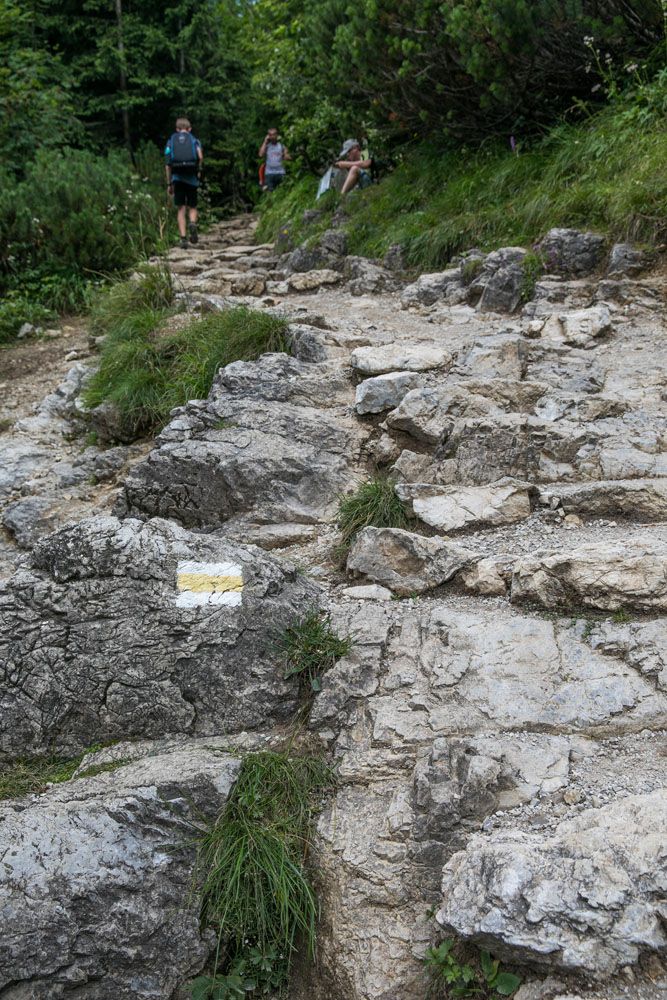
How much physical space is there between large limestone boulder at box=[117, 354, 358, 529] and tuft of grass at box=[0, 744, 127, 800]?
1933 mm

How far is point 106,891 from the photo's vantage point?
2898 mm

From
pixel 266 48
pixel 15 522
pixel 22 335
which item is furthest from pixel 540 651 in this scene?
Result: pixel 266 48

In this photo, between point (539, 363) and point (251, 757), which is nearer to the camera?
point (251, 757)

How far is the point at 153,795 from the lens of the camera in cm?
307

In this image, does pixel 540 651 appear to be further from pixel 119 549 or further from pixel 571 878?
pixel 119 549

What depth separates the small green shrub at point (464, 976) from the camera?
98.6 inches

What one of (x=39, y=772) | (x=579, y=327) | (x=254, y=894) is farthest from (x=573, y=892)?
(x=579, y=327)

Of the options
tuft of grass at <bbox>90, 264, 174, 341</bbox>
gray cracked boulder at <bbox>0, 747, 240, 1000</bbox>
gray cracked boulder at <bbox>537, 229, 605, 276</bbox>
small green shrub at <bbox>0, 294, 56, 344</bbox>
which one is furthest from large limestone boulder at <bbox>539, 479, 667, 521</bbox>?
small green shrub at <bbox>0, 294, 56, 344</bbox>

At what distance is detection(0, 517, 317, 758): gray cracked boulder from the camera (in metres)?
3.43

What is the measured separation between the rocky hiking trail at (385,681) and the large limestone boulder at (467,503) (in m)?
0.02

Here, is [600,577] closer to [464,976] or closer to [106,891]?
[464,976]

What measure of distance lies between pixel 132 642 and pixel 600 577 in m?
2.12

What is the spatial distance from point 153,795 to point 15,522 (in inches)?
112

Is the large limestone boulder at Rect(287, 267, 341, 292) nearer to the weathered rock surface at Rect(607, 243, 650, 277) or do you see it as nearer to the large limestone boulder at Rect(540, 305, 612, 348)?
the weathered rock surface at Rect(607, 243, 650, 277)
